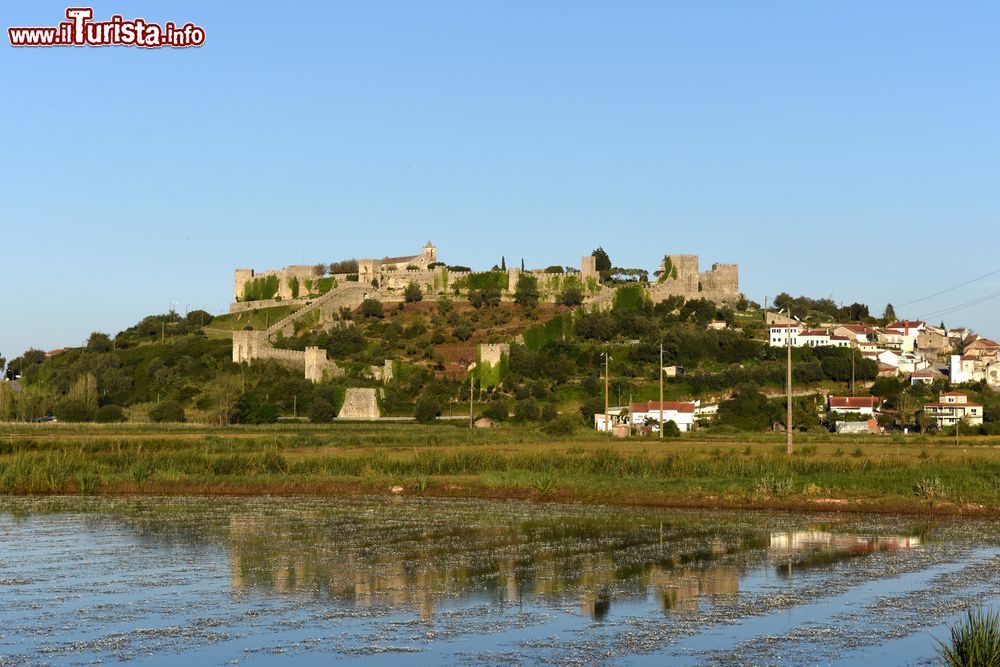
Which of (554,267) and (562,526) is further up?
(554,267)

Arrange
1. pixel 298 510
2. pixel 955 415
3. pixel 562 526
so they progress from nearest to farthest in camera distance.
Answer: pixel 562 526 < pixel 298 510 < pixel 955 415

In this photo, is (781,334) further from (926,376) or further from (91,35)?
(91,35)

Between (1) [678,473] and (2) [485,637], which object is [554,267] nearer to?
(1) [678,473]

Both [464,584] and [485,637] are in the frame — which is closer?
[485,637]

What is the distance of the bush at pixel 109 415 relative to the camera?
190ft

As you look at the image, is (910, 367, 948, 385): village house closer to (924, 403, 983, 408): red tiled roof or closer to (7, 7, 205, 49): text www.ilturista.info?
(924, 403, 983, 408): red tiled roof

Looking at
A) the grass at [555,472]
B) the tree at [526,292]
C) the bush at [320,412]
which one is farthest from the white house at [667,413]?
the tree at [526,292]

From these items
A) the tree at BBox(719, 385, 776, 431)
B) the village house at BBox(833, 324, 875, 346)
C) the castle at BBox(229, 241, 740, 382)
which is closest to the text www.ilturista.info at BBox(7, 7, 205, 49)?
the tree at BBox(719, 385, 776, 431)

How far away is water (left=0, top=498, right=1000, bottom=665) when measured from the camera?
11797 mm

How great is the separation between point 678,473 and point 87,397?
41247mm

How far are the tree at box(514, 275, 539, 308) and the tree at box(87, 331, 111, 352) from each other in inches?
1050

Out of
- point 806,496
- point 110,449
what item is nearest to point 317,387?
point 110,449

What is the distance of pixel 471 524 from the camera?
2128 cm

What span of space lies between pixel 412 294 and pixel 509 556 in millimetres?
66396
